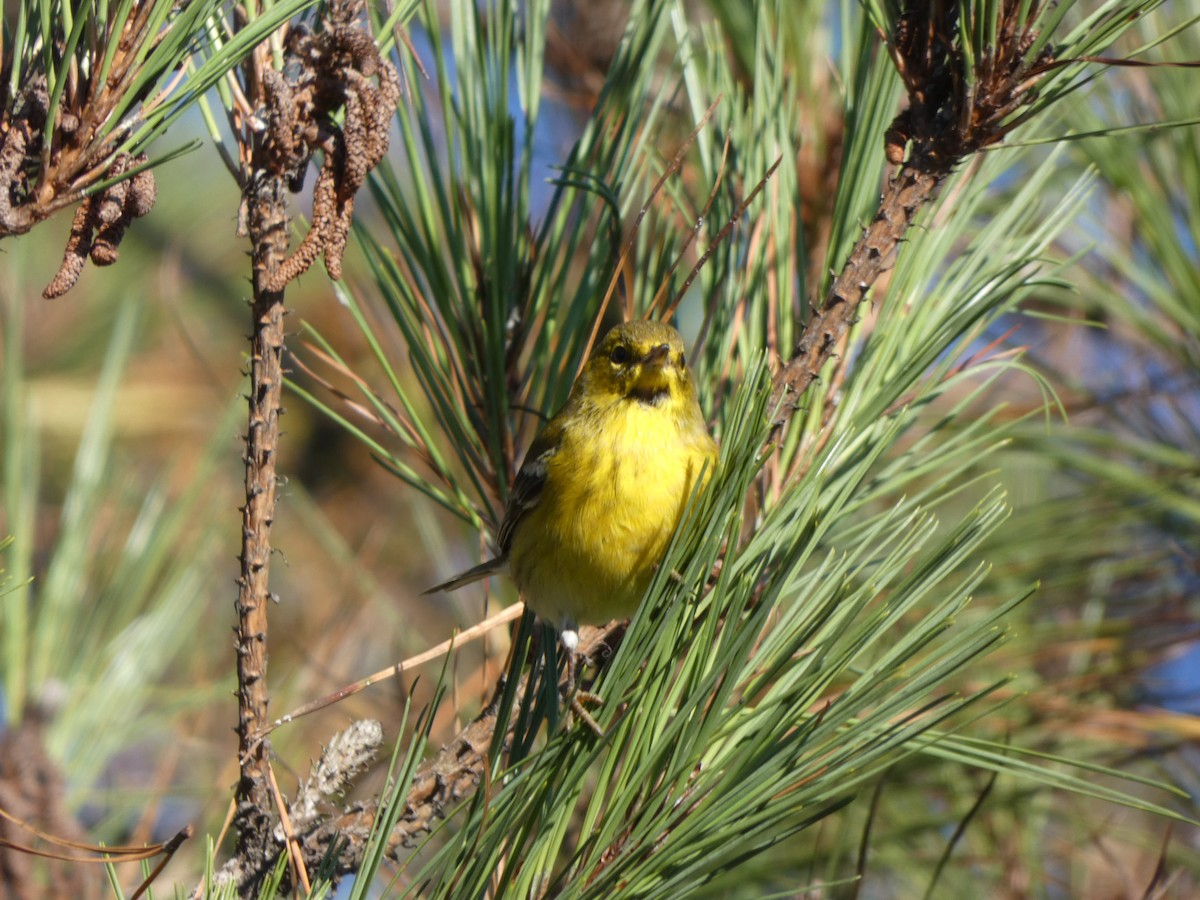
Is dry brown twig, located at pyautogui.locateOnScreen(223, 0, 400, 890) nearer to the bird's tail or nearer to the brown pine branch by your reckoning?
the brown pine branch

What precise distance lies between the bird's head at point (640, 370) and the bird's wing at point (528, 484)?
0.46 feet

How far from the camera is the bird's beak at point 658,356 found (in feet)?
7.93

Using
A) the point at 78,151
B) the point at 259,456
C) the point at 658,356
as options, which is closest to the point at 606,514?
the point at 658,356

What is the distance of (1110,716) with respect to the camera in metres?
2.62

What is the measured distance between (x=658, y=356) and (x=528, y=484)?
41 cm

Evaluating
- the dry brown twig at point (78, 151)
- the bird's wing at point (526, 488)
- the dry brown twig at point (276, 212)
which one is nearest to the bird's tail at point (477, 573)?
the bird's wing at point (526, 488)

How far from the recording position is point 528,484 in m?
2.26

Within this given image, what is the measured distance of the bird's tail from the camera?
95.0 inches

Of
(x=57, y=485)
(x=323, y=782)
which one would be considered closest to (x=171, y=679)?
(x=57, y=485)

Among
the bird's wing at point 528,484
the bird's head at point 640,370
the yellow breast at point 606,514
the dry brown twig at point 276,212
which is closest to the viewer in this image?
the dry brown twig at point 276,212

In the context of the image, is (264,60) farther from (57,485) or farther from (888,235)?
(57,485)

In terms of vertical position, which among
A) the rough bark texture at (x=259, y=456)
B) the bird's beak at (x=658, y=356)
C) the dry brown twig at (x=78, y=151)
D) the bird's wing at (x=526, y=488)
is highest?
the dry brown twig at (x=78, y=151)

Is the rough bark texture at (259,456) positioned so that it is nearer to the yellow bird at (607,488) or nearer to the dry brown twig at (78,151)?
the dry brown twig at (78,151)

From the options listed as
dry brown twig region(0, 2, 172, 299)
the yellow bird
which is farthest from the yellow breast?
dry brown twig region(0, 2, 172, 299)
